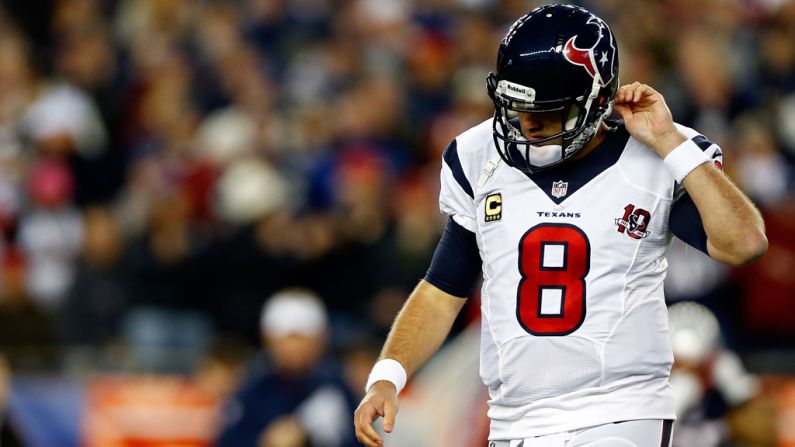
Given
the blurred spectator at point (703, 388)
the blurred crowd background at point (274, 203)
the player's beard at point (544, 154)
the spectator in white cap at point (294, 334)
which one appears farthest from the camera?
the blurred crowd background at point (274, 203)

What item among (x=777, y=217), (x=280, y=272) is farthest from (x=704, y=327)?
(x=280, y=272)

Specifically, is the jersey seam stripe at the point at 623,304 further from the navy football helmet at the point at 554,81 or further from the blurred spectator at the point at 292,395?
the blurred spectator at the point at 292,395

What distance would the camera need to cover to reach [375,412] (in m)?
3.90

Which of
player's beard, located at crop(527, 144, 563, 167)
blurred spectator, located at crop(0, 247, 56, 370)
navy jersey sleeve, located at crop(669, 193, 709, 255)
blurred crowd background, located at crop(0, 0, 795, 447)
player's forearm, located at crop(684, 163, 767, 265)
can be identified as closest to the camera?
player's forearm, located at crop(684, 163, 767, 265)

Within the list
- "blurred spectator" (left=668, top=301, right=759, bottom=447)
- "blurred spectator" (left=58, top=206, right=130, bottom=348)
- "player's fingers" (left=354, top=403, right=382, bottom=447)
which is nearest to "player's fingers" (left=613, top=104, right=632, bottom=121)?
"player's fingers" (left=354, top=403, right=382, bottom=447)

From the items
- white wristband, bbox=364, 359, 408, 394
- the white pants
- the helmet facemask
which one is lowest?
the white pants

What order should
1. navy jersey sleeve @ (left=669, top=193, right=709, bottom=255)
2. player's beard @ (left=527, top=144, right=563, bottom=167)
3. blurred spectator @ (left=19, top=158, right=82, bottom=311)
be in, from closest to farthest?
navy jersey sleeve @ (left=669, top=193, right=709, bottom=255)
player's beard @ (left=527, top=144, right=563, bottom=167)
blurred spectator @ (left=19, top=158, right=82, bottom=311)

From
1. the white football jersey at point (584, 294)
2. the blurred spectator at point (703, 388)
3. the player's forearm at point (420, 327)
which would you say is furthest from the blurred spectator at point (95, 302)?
the white football jersey at point (584, 294)

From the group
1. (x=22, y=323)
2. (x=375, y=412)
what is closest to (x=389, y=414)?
(x=375, y=412)

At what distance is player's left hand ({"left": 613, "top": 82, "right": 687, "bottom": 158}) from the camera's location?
3.86m

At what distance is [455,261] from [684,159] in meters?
0.75

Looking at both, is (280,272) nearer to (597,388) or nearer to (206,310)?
(206,310)

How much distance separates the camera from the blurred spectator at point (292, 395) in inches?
310

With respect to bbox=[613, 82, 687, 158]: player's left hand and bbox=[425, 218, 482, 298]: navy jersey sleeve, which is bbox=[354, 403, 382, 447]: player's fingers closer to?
bbox=[425, 218, 482, 298]: navy jersey sleeve
